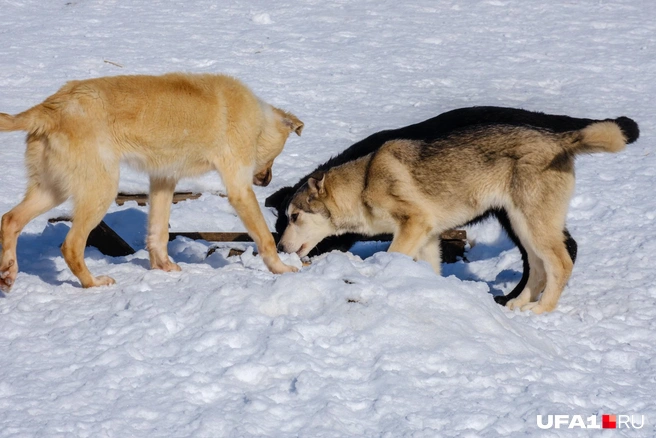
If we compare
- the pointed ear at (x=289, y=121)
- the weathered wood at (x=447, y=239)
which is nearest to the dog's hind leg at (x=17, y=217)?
the pointed ear at (x=289, y=121)

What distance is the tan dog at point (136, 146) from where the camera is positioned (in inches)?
211

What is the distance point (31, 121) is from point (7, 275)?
3.33 feet

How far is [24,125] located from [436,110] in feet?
21.7

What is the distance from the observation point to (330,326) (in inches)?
188

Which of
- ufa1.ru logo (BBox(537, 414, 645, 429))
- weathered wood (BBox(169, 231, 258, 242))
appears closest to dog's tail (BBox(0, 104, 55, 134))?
weathered wood (BBox(169, 231, 258, 242))

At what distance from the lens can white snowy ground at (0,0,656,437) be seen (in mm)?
4023

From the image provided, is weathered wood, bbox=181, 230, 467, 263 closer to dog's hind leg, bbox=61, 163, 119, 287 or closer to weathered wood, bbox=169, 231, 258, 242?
weathered wood, bbox=169, 231, 258, 242

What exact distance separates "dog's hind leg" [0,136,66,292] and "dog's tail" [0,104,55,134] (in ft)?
0.42

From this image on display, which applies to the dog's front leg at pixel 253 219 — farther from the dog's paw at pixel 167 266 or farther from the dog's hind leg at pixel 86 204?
the dog's hind leg at pixel 86 204

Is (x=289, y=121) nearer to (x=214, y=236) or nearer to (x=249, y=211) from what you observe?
(x=249, y=211)

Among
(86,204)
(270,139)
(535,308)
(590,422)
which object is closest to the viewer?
(590,422)

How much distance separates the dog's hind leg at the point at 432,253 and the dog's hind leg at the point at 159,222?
2.23m

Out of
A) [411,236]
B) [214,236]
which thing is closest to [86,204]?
[214,236]

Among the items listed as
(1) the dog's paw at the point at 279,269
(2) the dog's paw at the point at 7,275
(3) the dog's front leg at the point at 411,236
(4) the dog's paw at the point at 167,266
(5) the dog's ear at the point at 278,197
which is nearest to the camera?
(2) the dog's paw at the point at 7,275
